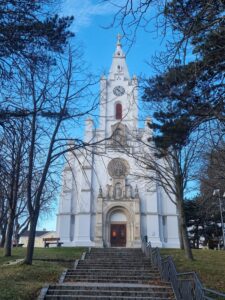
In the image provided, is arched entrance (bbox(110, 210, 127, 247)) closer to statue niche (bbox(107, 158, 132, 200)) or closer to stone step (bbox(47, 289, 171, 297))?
statue niche (bbox(107, 158, 132, 200))

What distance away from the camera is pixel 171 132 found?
34.7 feet

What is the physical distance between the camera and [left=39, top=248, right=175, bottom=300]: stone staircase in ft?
31.3

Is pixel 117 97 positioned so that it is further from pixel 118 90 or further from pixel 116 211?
pixel 116 211

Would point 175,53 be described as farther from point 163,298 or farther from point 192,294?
point 163,298

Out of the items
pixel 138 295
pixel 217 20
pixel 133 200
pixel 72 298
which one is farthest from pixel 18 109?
pixel 133 200

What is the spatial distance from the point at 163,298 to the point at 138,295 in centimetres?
79

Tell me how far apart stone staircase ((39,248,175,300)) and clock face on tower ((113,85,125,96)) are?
83.3 ft

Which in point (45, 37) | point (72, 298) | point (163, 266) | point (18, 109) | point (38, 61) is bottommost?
point (72, 298)

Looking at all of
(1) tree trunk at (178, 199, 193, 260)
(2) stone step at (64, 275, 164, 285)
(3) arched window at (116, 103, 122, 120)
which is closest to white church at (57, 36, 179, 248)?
(3) arched window at (116, 103, 122, 120)

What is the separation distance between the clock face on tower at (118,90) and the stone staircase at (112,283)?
83.3 ft

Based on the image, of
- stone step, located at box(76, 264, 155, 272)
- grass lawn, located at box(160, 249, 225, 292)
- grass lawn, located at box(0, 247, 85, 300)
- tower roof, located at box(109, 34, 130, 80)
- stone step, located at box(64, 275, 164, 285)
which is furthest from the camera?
tower roof, located at box(109, 34, 130, 80)

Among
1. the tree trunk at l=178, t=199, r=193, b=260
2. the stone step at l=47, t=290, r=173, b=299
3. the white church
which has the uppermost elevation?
the white church

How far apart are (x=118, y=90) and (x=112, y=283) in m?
30.1

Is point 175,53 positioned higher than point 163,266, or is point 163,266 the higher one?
point 175,53
